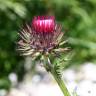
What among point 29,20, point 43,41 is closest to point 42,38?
point 43,41

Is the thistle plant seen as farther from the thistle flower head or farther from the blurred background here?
the blurred background

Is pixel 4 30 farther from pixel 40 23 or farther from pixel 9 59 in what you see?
pixel 40 23

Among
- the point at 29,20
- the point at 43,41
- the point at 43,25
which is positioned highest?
the point at 43,25

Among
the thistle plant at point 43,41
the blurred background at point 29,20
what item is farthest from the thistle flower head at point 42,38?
the blurred background at point 29,20

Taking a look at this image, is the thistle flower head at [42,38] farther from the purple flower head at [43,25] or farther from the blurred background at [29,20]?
the blurred background at [29,20]

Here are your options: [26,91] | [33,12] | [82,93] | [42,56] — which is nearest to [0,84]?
[26,91]

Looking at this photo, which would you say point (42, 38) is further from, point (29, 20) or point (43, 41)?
point (29, 20)

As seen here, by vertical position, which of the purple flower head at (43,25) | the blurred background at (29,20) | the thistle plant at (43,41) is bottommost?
the blurred background at (29,20)
